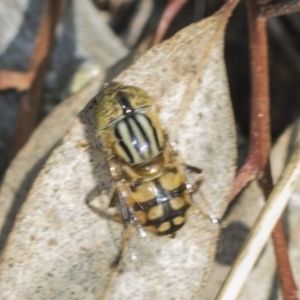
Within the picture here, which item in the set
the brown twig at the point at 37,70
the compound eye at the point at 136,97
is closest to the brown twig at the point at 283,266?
the compound eye at the point at 136,97

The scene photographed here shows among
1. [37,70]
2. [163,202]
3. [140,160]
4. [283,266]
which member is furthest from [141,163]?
[37,70]

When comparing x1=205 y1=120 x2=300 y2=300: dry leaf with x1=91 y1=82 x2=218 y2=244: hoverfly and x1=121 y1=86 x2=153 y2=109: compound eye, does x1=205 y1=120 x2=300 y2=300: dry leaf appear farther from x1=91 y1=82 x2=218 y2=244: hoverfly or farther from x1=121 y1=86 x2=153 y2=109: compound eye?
x1=121 y1=86 x2=153 y2=109: compound eye

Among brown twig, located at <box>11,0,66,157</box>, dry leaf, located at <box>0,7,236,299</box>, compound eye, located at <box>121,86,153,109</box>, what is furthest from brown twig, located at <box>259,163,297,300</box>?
brown twig, located at <box>11,0,66,157</box>

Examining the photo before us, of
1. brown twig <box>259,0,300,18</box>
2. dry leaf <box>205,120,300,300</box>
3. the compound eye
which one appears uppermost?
the compound eye

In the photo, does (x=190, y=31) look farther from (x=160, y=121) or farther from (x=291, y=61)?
(x=291, y=61)

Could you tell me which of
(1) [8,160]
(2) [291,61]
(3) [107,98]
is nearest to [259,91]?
(3) [107,98]

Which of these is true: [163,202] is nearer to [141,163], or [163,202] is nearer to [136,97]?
[141,163]

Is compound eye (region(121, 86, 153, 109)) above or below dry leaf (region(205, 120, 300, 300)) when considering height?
above

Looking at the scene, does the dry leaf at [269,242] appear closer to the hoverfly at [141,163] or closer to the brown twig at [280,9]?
the hoverfly at [141,163]
